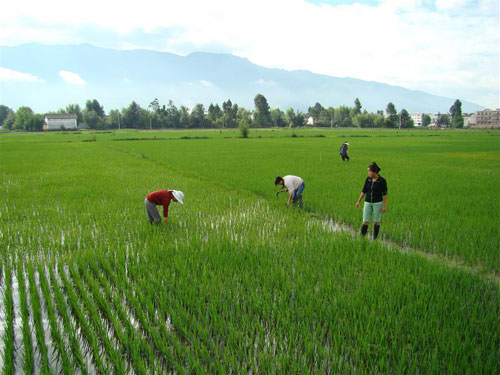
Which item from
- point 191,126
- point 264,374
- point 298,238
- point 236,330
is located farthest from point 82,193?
point 191,126

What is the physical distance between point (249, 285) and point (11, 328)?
7.43 ft

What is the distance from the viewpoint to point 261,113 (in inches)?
3637

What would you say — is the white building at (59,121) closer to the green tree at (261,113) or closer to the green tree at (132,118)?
the green tree at (132,118)

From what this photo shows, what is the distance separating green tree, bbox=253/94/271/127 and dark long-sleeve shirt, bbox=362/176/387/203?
3343 inches

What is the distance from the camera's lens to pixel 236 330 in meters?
2.95

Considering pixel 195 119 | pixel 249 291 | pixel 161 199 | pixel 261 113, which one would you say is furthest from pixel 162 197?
pixel 261 113

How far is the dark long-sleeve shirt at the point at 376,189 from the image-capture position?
4867mm

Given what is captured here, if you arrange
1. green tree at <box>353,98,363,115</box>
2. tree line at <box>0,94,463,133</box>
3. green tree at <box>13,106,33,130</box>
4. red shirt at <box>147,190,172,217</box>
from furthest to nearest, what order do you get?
green tree at <box>353,98,363,115</box>
tree line at <box>0,94,463,133</box>
green tree at <box>13,106,33,130</box>
red shirt at <box>147,190,172,217</box>

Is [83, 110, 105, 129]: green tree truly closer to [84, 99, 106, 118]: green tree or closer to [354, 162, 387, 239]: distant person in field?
[84, 99, 106, 118]: green tree

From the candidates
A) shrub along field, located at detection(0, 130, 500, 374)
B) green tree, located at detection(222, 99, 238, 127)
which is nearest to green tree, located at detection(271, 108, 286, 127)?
green tree, located at detection(222, 99, 238, 127)

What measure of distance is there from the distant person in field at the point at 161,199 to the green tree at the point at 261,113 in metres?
84.2

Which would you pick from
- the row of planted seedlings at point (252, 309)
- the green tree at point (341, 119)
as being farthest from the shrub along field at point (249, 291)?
the green tree at point (341, 119)

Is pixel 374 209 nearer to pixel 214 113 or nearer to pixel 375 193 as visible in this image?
pixel 375 193

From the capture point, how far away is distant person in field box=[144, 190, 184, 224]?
5.14 metres
